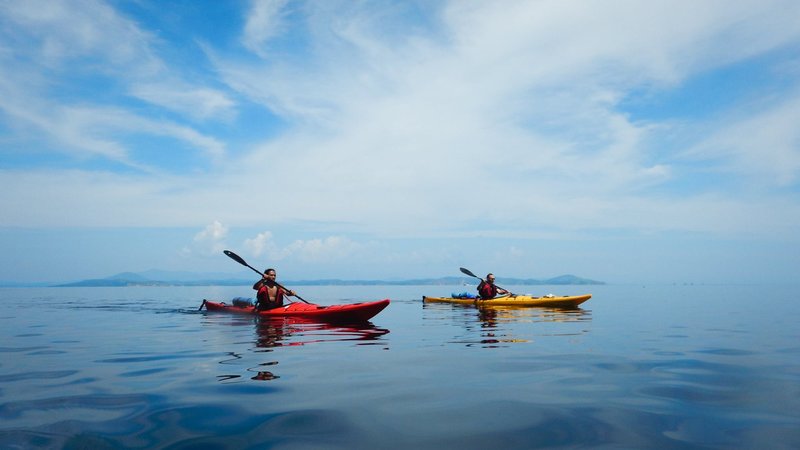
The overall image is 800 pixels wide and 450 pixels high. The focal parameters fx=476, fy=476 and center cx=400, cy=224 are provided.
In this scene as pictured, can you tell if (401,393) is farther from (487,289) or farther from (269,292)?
(487,289)

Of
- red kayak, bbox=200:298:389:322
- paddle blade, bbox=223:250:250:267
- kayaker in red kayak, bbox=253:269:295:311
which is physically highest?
paddle blade, bbox=223:250:250:267

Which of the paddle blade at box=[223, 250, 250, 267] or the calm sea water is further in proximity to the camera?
the paddle blade at box=[223, 250, 250, 267]

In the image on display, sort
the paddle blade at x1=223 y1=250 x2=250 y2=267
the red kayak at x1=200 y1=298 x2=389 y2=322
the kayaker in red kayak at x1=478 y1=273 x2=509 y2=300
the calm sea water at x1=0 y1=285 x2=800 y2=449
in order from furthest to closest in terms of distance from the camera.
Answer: the kayaker in red kayak at x1=478 y1=273 x2=509 y2=300 → the paddle blade at x1=223 y1=250 x2=250 y2=267 → the red kayak at x1=200 y1=298 x2=389 y2=322 → the calm sea water at x1=0 y1=285 x2=800 y2=449

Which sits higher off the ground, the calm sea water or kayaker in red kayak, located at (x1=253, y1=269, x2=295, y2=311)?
kayaker in red kayak, located at (x1=253, y1=269, x2=295, y2=311)

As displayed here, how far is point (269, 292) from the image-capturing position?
20.3 meters

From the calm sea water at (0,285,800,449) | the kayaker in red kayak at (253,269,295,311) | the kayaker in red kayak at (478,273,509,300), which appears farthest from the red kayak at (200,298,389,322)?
the kayaker in red kayak at (478,273,509,300)

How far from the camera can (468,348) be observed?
11641 mm

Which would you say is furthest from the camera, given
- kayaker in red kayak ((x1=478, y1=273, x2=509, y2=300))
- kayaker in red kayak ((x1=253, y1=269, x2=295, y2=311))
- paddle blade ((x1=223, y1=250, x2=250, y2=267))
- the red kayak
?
kayaker in red kayak ((x1=478, y1=273, x2=509, y2=300))

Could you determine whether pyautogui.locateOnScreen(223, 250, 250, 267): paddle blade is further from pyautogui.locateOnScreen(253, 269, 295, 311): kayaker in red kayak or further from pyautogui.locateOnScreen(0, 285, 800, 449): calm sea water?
pyautogui.locateOnScreen(0, 285, 800, 449): calm sea water

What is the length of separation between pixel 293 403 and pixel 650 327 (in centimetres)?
1602

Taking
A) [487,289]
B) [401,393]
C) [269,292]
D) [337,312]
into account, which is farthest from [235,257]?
[401,393]

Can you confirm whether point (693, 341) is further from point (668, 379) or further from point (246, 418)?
point (246, 418)

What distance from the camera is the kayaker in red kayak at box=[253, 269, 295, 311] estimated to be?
19.8m

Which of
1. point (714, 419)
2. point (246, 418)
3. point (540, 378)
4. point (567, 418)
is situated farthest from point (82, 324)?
point (714, 419)
